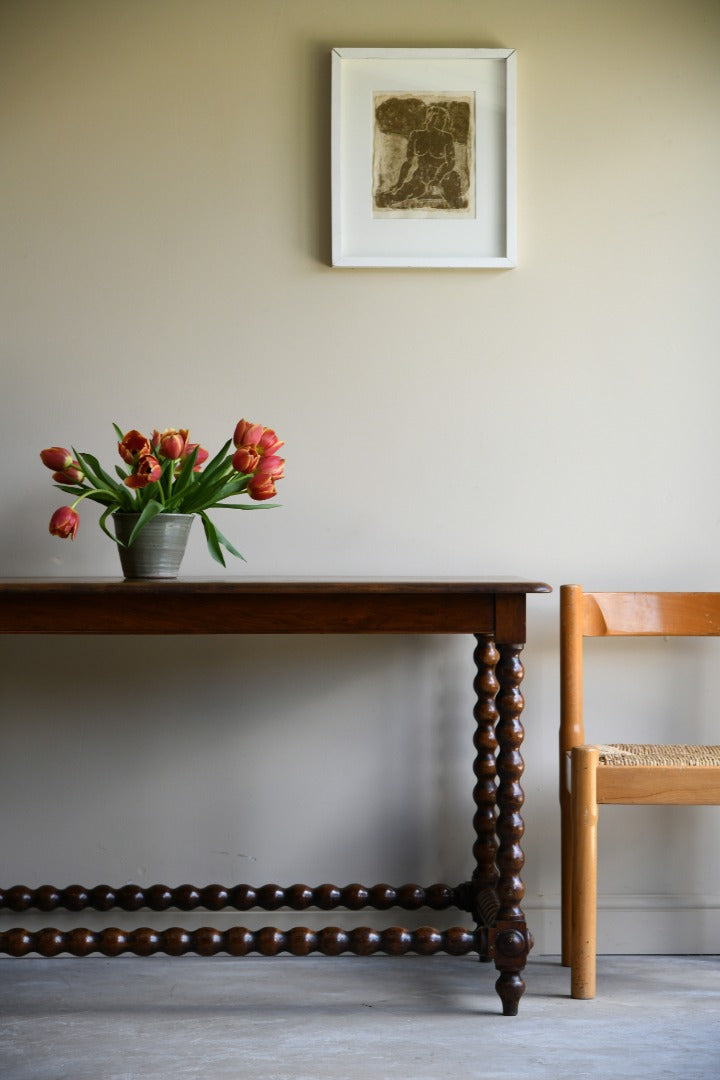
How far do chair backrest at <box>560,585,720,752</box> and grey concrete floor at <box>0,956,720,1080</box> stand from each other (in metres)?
0.48

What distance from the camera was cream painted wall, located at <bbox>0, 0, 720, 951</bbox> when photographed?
2098 millimetres

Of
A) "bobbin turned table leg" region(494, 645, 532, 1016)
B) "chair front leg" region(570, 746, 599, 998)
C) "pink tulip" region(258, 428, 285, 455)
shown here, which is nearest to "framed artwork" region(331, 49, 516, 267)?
"pink tulip" region(258, 428, 285, 455)

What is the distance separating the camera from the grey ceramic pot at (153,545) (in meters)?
1.76

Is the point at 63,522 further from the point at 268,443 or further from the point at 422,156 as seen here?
the point at 422,156

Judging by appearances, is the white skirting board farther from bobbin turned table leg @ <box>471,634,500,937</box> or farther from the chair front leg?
the chair front leg

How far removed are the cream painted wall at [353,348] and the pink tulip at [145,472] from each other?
0.39 metres

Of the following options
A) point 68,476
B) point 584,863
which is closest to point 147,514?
point 68,476

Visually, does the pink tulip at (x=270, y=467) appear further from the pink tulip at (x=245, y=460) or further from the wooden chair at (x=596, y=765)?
the wooden chair at (x=596, y=765)

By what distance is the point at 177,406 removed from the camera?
2.11 meters

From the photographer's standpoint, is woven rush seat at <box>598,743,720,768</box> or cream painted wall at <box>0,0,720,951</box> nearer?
woven rush seat at <box>598,743,720,768</box>

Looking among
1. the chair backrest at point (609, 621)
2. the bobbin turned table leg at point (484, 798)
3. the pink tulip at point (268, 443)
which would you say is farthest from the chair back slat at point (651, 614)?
the pink tulip at point (268, 443)

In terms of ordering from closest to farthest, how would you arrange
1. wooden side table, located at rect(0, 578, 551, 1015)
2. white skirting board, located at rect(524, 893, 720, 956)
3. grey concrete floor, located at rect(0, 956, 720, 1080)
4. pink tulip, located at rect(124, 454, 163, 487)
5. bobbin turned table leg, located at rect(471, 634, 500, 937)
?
grey concrete floor, located at rect(0, 956, 720, 1080)
wooden side table, located at rect(0, 578, 551, 1015)
pink tulip, located at rect(124, 454, 163, 487)
bobbin turned table leg, located at rect(471, 634, 500, 937)
white skirting board, located at rect(524, 893, 720, 956)

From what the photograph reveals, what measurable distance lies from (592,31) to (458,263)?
588 mm

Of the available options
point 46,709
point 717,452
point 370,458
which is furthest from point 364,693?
point 717,452
